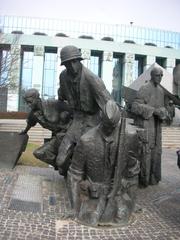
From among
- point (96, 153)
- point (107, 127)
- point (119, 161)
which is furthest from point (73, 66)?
point (119, 161)

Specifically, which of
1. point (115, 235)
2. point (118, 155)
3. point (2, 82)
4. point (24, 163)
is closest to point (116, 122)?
point (118, 155)

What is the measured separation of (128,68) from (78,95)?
167ft

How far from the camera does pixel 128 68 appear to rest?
56562 millimetres

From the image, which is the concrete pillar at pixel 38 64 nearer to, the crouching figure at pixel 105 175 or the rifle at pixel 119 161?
the crouching figure at pixel 105 175

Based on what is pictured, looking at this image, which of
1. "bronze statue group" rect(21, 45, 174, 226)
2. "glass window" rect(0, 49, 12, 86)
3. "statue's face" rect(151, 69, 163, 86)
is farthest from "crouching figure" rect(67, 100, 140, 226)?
"glass window" rect(0, 49, 12, 86)

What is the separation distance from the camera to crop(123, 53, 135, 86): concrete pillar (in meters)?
56.0

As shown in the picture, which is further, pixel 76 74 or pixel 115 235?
pixel 76 74

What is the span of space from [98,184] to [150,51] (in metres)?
53.1

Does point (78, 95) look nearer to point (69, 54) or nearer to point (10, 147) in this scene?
point (69, 54)

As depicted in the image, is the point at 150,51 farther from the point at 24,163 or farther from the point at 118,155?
the point at 118,155

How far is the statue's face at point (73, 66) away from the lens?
235 inches

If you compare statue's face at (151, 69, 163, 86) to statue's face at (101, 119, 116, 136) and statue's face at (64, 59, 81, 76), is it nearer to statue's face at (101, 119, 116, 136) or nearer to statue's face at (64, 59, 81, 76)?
statue's face at (64, 59, 81, 76)

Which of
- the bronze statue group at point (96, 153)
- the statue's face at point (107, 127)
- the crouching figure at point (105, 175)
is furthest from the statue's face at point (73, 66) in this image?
the statue's face at point (107, 127)

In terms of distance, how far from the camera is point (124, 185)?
5633 mm
